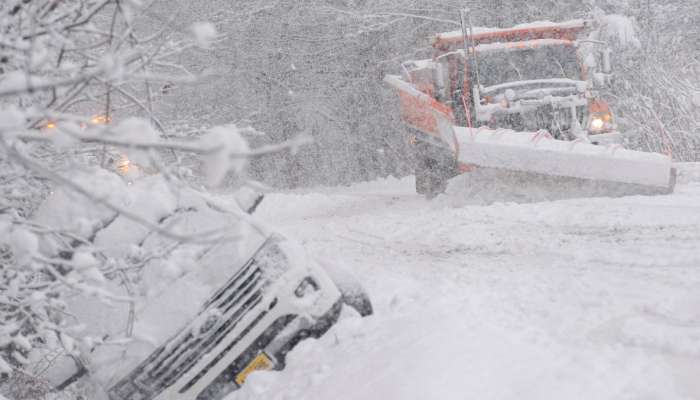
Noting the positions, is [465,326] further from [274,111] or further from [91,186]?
[274,111]

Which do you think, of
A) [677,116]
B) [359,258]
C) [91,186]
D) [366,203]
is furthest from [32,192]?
[677,116]

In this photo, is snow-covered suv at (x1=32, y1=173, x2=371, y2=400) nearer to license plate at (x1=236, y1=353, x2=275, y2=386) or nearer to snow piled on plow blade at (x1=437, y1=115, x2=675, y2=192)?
license plate at (x1=236, y1=353, x2=275, y2=386)

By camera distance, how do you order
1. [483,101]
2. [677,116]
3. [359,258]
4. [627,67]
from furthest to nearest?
1. [627,67]
2. [677,116]
3. [483,101]
4. [359,258]

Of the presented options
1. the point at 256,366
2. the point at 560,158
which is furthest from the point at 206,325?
the point at 560,158

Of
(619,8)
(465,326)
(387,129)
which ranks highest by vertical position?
(619,8)

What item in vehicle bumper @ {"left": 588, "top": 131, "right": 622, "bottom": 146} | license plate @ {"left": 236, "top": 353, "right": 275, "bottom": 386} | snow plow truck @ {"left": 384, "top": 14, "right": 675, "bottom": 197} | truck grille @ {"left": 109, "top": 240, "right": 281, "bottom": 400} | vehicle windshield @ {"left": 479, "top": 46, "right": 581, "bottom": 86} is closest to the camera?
truck grille @ {"left": 109, "top": 240, "right": 281, "bottom": 400}

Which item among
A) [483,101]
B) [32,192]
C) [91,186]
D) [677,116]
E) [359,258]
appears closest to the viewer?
[91,186]

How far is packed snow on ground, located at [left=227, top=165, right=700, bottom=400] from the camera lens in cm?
407

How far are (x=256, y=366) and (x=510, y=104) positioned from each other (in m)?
6.99

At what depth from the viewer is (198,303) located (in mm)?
5320

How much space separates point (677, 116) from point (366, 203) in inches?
214

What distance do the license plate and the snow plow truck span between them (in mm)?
5290

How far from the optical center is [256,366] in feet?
17.2

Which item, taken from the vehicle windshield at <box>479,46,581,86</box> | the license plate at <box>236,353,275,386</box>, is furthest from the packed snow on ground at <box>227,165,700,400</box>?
the vehicle windshield at <box>479,46,581,86</box>
